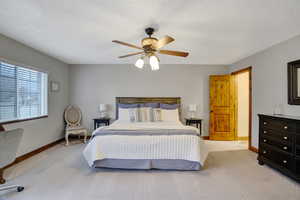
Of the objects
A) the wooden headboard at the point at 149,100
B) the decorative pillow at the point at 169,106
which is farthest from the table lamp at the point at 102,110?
the decorative pillow at the point at 169,106

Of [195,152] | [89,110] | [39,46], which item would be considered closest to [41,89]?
[39,46]

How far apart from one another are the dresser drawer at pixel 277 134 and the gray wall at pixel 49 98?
4.88 meters

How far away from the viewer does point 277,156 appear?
290cm

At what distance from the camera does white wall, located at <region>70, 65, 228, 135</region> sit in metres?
5.51

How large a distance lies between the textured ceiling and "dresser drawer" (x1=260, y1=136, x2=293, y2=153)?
1.87 metres

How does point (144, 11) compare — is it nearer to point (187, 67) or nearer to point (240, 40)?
point (240, 40)

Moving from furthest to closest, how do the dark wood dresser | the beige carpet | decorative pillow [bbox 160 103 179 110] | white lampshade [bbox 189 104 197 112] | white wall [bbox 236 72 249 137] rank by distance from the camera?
white wall [bbox 236 72 249 137], white lampshade [bbox 189 104 197 112], decorative pillow [bbox 160 103 179 110], the dark wood dresser, the beige carpet

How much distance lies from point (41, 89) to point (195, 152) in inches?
158

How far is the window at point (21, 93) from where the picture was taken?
3.14 meters

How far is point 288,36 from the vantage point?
301 cm

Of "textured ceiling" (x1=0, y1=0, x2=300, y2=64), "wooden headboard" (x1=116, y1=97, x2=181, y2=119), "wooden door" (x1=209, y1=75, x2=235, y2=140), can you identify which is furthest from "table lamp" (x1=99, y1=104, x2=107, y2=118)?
"wooden door" (x1=209, y1=75, x2=235, y2=140)

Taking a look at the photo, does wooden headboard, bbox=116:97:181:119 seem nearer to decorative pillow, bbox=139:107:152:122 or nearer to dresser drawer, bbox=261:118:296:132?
decorative pillow, bbox=139:107:152:122

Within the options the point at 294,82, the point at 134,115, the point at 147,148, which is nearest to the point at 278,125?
the point at 294,82

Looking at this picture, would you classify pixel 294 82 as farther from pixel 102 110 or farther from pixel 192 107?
pixel 102 110
